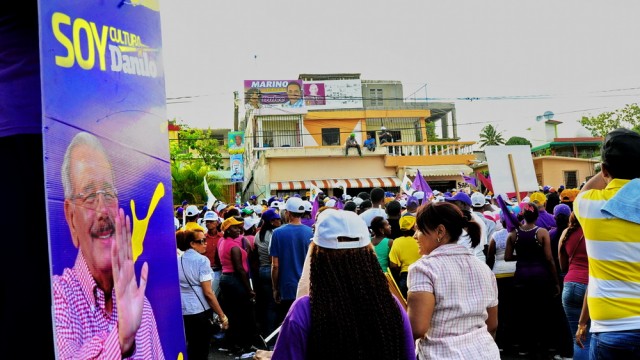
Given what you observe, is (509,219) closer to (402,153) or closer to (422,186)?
(422,186)

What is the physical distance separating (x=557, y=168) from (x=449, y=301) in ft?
125

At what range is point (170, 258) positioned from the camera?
8.81 feet

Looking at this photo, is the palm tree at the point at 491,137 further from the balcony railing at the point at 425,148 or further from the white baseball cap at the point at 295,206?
the white baseball cap at the point at 295,206

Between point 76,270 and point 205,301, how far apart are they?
4490 millimetres

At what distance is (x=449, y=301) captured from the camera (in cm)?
326

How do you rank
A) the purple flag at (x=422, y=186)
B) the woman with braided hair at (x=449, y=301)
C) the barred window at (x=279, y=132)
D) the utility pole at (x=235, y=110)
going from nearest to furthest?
1. the woman with braided hair at (x=449, y=301)
2. the purple flag at (x=422, y=186)
3. the barred window at (x=279, y=132)
4. the utility pole at (x=235, y=110)

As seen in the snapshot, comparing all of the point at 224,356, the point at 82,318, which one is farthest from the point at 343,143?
the point at 82,318

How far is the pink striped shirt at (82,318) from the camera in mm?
2043

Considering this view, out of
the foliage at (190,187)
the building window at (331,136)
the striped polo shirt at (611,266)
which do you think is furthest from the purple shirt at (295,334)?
the building window at (331,136)

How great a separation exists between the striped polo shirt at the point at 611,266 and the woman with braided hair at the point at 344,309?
128 centimetres

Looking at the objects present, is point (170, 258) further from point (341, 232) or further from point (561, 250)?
point (561, 250)

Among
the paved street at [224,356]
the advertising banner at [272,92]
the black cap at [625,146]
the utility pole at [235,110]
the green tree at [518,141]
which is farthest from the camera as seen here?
the green tree at [518,141]

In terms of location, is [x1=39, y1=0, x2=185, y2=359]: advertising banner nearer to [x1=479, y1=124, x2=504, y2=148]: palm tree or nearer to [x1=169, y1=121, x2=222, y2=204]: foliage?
[x1=169, y1=121, x2=222, y2=204]: foliage

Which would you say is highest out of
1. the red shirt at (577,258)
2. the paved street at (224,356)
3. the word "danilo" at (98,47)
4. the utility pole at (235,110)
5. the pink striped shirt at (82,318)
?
the utility pole at (235,110)
